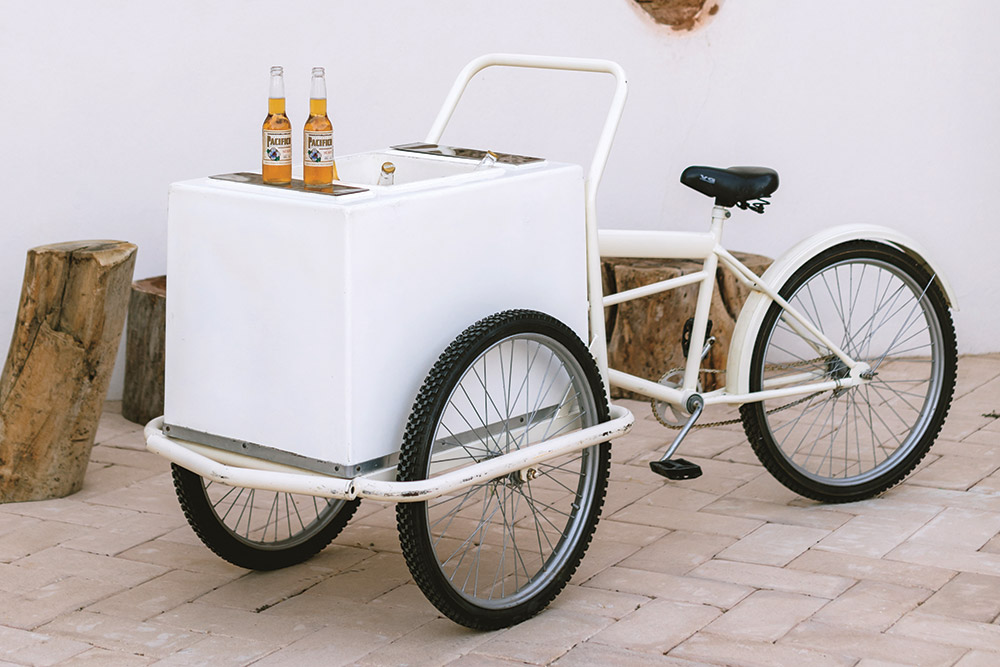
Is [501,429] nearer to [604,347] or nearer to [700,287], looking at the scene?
[604,347]

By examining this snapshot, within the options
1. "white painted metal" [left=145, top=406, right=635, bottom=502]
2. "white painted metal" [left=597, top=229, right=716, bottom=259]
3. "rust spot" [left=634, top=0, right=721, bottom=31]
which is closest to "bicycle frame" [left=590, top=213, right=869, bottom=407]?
"white painted metal" [left=597, top=229, right=716, bottom=259]

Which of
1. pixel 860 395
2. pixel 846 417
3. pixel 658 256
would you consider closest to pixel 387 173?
pixel 658 256

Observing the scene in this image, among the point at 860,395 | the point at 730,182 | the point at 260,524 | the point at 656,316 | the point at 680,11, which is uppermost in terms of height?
the point at 680,11

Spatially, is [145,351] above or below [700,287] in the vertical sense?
below

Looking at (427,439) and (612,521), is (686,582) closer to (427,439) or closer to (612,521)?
(612,521)

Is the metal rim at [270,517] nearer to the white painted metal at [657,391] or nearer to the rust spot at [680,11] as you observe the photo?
the white painted metal at [657,391]

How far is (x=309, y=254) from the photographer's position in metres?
2.63

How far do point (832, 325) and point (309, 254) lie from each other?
332cm

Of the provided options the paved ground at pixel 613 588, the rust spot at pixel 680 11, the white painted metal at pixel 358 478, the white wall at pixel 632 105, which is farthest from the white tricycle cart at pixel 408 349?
the rust spot at pixel 680 11

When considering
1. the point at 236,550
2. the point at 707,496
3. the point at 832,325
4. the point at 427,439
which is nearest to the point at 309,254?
the point at 427,439

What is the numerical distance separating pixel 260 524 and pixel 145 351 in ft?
3.74

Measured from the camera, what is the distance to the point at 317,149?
9.04ft

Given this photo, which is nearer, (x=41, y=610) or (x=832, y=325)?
(x=41, y=610)

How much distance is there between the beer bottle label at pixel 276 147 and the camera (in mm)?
2799
